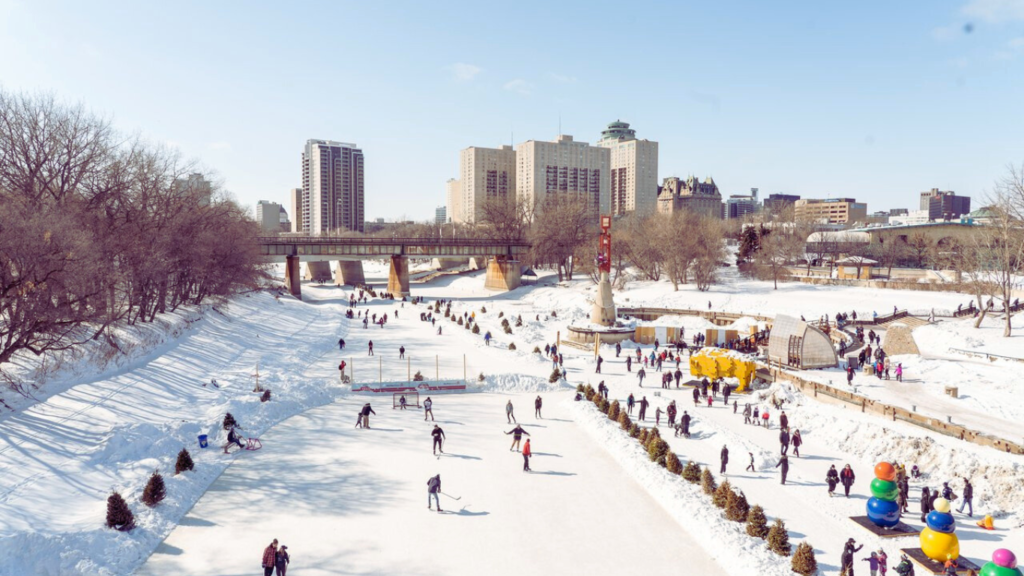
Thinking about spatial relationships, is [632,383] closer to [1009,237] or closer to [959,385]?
[959,385]

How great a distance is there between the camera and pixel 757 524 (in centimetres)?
1386

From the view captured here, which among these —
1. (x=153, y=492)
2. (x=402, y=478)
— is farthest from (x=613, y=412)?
(x=153, y=492)

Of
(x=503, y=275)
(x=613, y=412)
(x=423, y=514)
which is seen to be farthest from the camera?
(x=503, y=275)

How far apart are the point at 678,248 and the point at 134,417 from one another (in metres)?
52.6

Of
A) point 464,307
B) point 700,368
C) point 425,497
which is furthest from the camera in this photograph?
point 464,307

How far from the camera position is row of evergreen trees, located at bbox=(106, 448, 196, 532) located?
1355 cm

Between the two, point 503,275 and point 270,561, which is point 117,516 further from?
point 503,275

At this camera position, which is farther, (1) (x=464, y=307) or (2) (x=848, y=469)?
(1) (x=464, y=307)

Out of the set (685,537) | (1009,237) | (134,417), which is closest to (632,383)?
(685,537)

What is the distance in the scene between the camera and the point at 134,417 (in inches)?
849

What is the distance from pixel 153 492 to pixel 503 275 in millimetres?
64191

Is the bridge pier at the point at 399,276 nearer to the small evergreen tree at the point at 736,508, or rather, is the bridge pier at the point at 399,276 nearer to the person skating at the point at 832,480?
the person skating at the point at 832,480

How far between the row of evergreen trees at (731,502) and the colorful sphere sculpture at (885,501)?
249 centimetres

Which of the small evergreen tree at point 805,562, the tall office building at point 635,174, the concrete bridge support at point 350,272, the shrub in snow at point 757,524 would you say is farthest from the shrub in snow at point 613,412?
the tall office building at point 635,174
